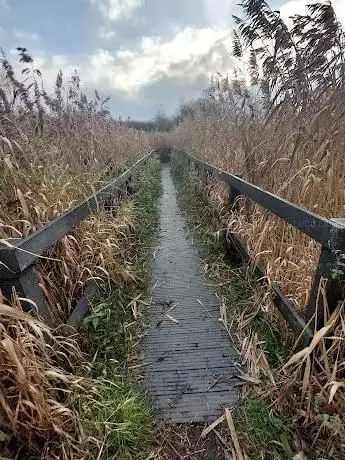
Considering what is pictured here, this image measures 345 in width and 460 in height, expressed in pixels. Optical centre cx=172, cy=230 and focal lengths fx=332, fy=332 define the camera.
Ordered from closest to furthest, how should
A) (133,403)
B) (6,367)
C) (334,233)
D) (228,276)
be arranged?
(6,367)
(334,233)
(133,403)
(228,276)

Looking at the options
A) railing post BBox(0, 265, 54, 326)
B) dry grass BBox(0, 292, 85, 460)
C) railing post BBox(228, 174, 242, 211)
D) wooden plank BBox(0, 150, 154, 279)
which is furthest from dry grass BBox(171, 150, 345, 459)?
railing post BBox(228, 174, 242, 211)

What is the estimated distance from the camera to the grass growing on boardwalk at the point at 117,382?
161 centimetres

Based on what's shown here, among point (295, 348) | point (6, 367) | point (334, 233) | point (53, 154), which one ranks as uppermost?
point (53, 154)

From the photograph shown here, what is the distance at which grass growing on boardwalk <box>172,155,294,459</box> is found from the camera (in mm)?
1604

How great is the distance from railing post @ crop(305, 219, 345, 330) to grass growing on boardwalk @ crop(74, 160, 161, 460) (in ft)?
3.45

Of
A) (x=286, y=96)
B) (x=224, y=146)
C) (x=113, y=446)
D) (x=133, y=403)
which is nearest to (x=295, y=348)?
(x=133, y=403)

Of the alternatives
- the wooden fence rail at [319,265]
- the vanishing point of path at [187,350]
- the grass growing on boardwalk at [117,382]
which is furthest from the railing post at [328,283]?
the grass growing on boardwalk at [117,382]

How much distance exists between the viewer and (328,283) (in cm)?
161

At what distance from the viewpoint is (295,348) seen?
193 centimetres

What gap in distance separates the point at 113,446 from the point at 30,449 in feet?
1.22

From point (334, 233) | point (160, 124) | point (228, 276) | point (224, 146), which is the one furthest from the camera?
point (160, 124)

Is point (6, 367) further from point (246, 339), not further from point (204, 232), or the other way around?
point (204, 232)

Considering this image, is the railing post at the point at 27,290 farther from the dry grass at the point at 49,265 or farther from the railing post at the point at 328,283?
the railing post at the point at 328,283

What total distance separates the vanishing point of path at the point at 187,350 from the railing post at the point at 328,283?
70 cm
